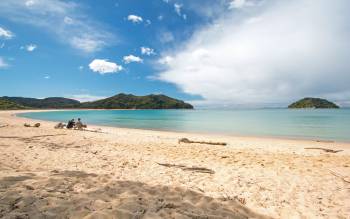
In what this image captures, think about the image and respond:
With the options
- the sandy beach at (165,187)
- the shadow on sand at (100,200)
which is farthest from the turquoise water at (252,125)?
the shadow on sand at (100,200)

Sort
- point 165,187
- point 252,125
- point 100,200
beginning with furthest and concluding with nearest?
point 252,125
point 165,187
point 100,200

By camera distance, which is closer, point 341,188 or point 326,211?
point 326,211

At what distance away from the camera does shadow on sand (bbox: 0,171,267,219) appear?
189 inches

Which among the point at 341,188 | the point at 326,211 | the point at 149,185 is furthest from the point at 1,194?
the point at 341,188

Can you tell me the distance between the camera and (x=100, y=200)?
5.56 metres

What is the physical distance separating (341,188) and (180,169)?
17.5 ft

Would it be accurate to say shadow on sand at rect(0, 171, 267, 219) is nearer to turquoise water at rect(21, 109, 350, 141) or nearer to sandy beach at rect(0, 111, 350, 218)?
sandy beach at rect(0, 111, 350, 218)

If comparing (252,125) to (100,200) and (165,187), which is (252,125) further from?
(100,200)

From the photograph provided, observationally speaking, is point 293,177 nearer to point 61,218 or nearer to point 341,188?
point 341,188

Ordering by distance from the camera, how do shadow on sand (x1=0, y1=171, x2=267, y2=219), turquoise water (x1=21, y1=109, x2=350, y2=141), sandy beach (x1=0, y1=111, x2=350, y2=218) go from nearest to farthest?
1. shadow on sand (x1=0, y1=171, x2=267, y2=219)
2. sandy beach (x1=0, y1=111, x2=350, y2=218)
3. turquoise water (x1=21, y1=109, x2=350, y2=141)

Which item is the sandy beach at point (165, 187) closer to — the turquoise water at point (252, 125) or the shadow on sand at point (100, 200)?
the shadow on sand at point (100, 200)

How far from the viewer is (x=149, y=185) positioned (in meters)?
7.11

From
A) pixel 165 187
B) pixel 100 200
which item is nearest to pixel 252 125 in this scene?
pixel 165 187

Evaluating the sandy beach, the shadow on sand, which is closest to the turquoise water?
the sandy beach
